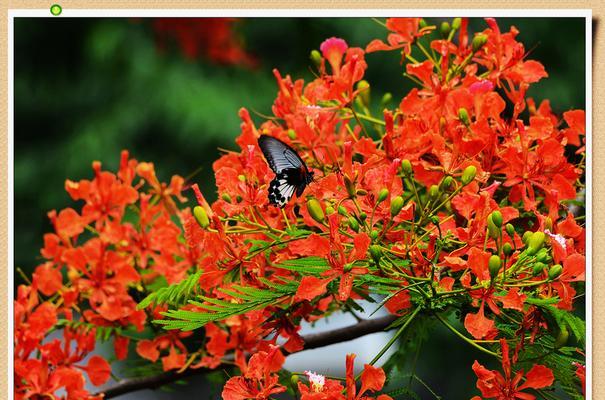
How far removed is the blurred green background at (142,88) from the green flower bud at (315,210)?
12.2ft

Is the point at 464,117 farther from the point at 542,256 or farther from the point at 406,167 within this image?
the point at 542,256

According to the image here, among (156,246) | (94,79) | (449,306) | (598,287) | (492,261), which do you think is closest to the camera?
(492,261)

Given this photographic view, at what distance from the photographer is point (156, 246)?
1.46 m

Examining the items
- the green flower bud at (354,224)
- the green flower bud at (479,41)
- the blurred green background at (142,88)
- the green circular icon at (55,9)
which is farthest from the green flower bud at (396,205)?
the blurred green background at (142,88)

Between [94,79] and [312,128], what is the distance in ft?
14.2

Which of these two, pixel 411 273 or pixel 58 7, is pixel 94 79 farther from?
pixel 411 273

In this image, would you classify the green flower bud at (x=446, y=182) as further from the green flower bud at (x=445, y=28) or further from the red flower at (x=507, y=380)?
the green flower bud at (x=445, y=28)

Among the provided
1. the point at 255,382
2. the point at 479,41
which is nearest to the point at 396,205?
the point at 255,382

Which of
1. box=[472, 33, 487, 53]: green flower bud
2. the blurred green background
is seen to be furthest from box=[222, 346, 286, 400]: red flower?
the blurred green background

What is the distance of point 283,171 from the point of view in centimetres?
115

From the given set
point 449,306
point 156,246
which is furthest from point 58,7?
point 449,306

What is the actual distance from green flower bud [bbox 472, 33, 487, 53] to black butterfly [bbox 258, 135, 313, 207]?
339mm

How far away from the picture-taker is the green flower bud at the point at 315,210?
3.42 ft

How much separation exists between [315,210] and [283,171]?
0.42ft
